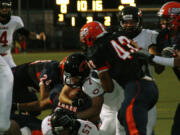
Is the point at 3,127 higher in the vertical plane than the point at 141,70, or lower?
lower

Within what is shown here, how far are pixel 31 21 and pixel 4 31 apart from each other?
22.2m

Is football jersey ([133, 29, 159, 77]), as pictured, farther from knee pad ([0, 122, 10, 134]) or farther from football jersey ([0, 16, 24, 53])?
football jersey ([0, 16, 24, 53])

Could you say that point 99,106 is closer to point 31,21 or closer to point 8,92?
point 8,92

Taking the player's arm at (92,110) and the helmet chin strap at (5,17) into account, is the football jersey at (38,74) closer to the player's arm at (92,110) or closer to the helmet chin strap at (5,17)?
the player's arm at (92,110)

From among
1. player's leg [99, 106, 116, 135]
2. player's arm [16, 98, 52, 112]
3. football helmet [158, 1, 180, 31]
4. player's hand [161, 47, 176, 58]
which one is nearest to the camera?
player's hand [161, 47, 176, 58]

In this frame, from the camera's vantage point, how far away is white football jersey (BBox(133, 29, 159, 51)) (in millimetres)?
5184

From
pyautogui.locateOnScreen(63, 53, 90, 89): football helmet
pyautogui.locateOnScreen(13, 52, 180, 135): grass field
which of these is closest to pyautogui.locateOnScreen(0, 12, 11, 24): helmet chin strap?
pyautogui.locateOnScreen(13, 52, 180, 135): grass field

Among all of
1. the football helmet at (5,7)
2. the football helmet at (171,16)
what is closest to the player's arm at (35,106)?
the football helmet at (171,16)

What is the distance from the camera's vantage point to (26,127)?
475 cm

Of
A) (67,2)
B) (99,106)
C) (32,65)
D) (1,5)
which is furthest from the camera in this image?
(67,2)

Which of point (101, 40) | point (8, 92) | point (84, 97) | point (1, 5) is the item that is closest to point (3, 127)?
point (8, 92)

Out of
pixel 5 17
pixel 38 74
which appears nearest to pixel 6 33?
pixel 5 17

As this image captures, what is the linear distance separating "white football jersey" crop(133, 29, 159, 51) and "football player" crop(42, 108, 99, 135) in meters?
1.40

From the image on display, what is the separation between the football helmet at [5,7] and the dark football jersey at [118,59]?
8.19 ft
